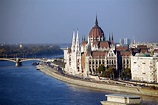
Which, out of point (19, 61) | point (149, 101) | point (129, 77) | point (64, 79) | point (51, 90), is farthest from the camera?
point (19, 61)

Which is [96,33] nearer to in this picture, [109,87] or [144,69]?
[144,69]

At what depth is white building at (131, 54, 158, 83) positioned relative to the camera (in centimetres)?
1658

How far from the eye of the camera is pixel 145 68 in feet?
55.6

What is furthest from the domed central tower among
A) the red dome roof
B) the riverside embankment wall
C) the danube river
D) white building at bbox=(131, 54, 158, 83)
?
white building at bbox=(131, 54, 158, 83)

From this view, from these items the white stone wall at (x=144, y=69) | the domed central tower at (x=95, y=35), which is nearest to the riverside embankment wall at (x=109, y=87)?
the white stone wall at (x=144, y=69)

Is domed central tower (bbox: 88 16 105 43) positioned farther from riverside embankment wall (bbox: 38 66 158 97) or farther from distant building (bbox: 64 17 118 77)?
riverside embankment wall (bbox: 38 66 158 97)

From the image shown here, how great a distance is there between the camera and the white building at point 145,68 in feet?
54.4

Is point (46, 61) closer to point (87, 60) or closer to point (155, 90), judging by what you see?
point (87, 60)

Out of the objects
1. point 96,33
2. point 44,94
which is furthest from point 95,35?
point 44,94

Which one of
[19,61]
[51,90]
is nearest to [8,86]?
[51,90]

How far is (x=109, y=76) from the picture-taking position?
18797 mm

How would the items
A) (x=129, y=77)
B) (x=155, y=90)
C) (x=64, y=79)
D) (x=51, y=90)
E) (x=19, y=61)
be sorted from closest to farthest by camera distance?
(x=155, y=90), (x=51, y=90), (x=129, y=77), (x=64, y=79), (x=19, y=61)

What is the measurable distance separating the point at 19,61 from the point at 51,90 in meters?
14.3

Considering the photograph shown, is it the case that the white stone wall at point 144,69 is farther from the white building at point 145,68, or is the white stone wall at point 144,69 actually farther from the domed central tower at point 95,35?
the domed central tower at point 95,35
